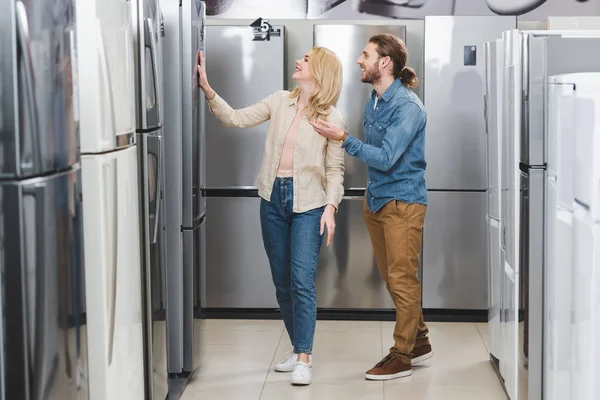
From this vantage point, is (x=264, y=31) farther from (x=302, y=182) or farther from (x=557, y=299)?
(x=557, y=299)

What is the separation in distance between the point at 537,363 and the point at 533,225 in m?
0.50

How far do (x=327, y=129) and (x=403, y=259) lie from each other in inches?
25.7

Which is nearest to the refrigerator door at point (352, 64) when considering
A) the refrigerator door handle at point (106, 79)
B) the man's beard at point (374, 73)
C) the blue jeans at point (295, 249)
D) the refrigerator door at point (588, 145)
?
the man's beard at point (374, 73)

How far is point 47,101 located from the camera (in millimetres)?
1929

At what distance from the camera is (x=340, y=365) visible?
14.2ft

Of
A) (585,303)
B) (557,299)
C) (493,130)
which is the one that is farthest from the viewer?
(493,130)

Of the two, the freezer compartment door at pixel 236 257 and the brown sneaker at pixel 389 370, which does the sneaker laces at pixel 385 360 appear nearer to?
the brown sneaker at pixel 389 370

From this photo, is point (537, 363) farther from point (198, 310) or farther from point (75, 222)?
point (75, 222)

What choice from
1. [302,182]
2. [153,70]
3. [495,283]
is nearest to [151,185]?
[153,70]

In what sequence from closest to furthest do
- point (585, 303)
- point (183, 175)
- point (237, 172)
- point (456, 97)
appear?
point (585, 303), point (183, 175), point (456, 97), point (237, 172)

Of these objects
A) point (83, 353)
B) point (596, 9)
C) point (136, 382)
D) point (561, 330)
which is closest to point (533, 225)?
point (561, 330)

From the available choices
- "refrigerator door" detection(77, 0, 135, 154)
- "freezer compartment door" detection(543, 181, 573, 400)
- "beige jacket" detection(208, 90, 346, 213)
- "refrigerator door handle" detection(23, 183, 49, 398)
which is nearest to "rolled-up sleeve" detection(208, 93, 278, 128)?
"beige jacket" detection(208, 90, 346, 213)

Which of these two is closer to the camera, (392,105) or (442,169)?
(392,105)

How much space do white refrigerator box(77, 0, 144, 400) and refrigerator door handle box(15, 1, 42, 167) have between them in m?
0.45
